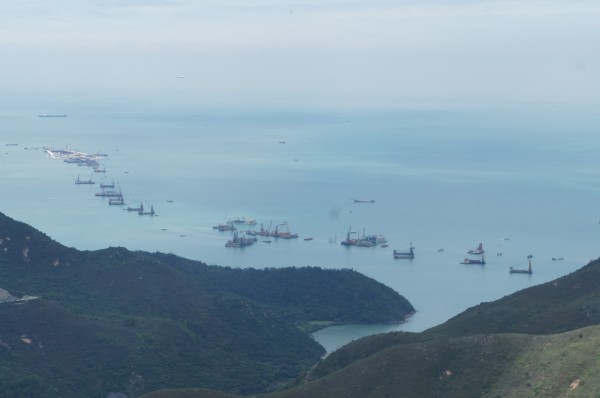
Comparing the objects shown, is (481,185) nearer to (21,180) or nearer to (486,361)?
(21,180)

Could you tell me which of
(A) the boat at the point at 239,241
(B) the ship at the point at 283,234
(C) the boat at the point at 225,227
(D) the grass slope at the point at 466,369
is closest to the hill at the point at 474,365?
(D) the grass slope at the point at 466,369

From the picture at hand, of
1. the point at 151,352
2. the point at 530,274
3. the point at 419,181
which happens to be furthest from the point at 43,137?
the point at 151,352

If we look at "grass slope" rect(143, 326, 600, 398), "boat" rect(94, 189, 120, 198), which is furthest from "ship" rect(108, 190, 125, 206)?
"grass slope" rect(143, 326, 600, 398)

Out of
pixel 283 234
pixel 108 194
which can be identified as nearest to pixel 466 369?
pixel 283 234

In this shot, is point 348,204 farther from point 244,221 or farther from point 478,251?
point 478,251

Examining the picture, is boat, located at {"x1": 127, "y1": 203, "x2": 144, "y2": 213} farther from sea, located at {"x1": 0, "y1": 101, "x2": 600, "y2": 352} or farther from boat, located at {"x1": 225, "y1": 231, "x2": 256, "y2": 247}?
boat, located at {"x1": 225, "y1": 231, "x2": 256, "y2": 247}

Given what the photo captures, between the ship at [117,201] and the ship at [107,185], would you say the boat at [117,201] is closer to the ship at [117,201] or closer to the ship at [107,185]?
the ship at [117,201]
